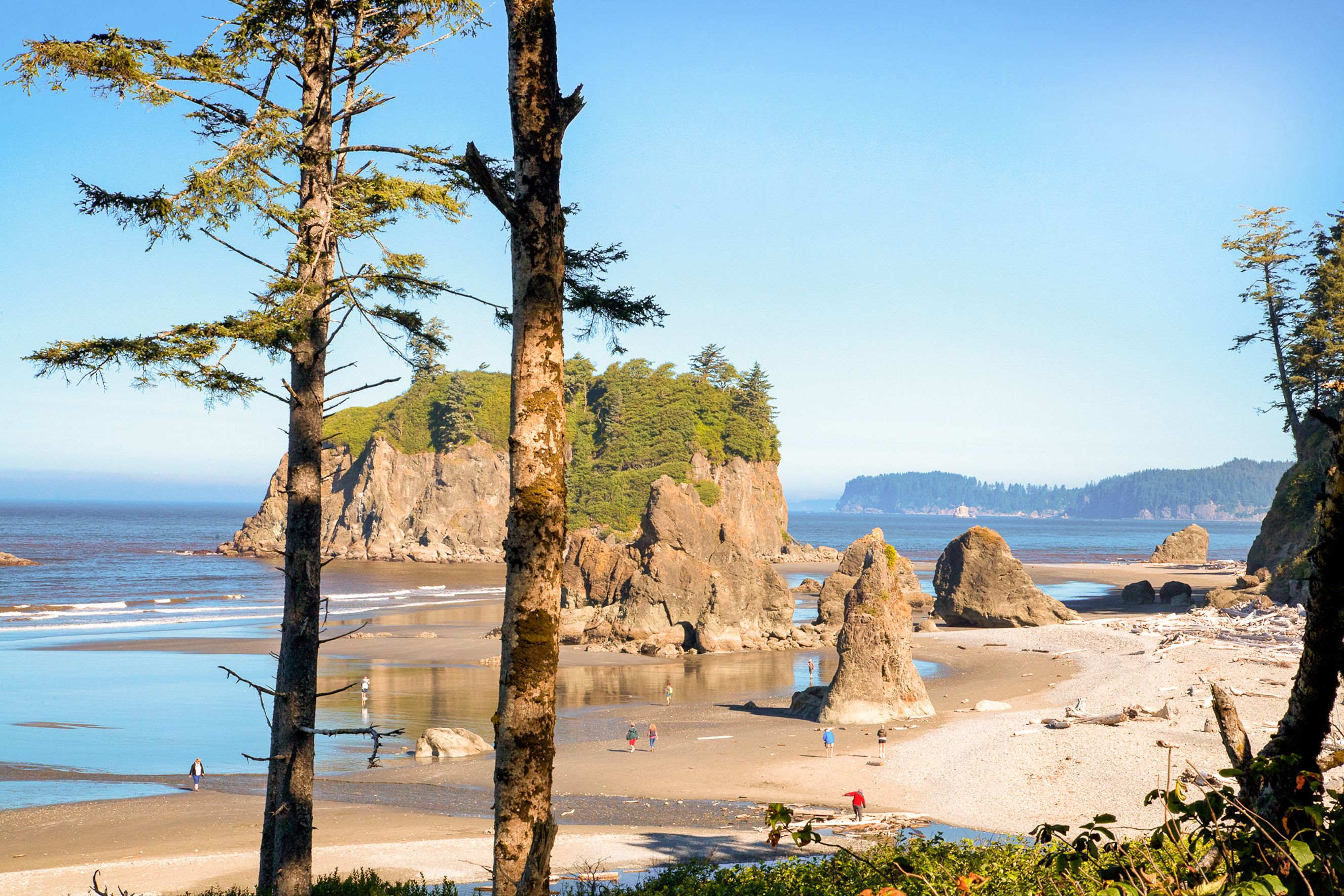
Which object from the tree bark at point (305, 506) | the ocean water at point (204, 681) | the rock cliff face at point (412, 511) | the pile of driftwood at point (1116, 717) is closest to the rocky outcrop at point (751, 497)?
the rock cliff face at point (412, 511)

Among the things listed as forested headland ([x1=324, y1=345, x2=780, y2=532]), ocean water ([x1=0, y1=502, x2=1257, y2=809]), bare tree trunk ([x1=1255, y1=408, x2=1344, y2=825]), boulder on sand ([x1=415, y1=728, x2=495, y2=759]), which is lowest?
ocean water ([x1=0, y1=502, x2=1257, y2=809])

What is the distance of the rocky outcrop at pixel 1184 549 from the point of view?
98125 mm

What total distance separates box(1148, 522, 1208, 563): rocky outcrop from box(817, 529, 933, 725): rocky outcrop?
276ft

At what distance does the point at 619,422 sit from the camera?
107m

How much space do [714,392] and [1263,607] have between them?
7353cm

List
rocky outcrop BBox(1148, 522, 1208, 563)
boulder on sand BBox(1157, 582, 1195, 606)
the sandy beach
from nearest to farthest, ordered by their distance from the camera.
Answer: the sandy beach → boulder on sand BBox(1157, 582, 1195, 606) → rocky outcrop BBox(1148, 522, 1208, 563)

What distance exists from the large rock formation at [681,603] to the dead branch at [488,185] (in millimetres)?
38075

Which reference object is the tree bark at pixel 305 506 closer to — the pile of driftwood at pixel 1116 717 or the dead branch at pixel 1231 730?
the dead branch at pixel 1231 730

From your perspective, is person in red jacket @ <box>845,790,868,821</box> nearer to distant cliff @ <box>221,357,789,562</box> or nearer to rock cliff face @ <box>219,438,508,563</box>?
distant cliff @ <box>221,357,789,562</box>

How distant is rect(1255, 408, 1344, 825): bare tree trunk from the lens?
3.44 m

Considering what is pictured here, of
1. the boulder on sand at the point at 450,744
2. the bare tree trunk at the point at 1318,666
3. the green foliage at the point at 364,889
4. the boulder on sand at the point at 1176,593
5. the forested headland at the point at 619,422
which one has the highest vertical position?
the forested headland at the point at 619,422

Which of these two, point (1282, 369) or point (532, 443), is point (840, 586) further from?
point (532, 443)

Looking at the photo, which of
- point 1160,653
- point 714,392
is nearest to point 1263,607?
point 1160,653

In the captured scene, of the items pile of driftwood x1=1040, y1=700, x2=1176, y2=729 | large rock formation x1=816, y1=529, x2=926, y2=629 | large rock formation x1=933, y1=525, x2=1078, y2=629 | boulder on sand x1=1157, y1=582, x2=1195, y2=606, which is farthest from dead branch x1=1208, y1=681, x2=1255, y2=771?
boulder on sand x1=1157, y1=582, x2=1195, y2=606
